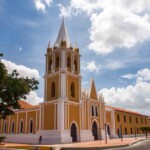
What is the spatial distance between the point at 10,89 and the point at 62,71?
17.5 meters

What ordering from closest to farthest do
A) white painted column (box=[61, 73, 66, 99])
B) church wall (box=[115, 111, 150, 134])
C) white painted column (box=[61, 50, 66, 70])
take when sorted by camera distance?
white painted column (box=[61, 73, 66, 99])
white painted column (box=[61, 50, 66, 70])
church wall (box=[115, 111, 150, 134])

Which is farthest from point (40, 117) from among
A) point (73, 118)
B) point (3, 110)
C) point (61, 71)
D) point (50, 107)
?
point (3, 110)

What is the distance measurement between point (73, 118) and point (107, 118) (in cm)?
1245

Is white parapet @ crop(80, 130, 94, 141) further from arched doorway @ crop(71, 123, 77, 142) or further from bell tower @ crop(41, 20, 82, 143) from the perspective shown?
bell tower @ crop(41, 20, 82, 143)

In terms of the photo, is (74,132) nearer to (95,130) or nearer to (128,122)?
(95,130)

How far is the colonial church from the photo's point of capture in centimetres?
3334

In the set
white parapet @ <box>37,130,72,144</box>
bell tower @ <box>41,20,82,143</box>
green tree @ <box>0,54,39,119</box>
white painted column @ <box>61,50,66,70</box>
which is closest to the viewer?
green tree @ <box>0,54,39,119</box>

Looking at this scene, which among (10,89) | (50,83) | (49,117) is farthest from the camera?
(50,83)

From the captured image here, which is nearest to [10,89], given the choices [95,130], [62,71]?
[62,71]

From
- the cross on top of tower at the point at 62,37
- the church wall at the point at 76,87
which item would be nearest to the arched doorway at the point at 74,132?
the church wall at the point at 76,87

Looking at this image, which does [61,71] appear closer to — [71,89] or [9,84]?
[71,89]

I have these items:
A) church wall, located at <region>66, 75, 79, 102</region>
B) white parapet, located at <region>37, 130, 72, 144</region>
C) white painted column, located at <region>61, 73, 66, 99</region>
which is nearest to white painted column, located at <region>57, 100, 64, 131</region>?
white parapet, located at <region>37, 130, 72, 144</region>

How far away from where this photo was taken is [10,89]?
60.8 feet

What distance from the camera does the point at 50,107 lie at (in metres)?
34.9
